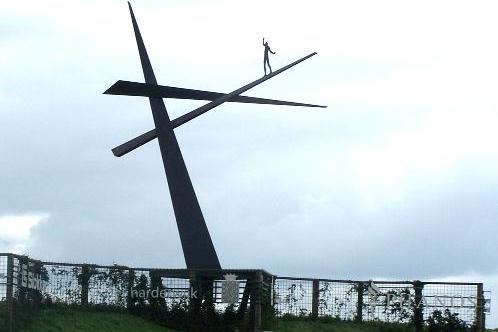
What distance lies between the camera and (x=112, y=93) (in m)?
32.3

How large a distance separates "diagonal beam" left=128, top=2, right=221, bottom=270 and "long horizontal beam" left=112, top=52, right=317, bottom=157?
28 centimetres

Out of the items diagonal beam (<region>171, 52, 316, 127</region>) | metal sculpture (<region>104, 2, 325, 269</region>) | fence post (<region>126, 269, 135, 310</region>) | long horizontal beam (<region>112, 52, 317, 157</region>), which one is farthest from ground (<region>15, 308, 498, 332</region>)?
diagonal beam (<region>171, 52, 316, 127</region>)

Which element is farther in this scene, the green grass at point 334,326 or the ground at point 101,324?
the green grass at point 334,326

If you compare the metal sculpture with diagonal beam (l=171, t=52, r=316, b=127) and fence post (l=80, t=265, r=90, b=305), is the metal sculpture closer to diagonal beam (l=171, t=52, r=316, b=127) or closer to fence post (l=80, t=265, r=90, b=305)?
diagonal beam (l=171, t=52, r=316, b=127)

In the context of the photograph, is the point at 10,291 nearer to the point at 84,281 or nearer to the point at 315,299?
the point at 84,281

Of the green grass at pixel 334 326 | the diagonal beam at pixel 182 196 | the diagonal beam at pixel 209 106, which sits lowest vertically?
the green grass at pixel 334 326

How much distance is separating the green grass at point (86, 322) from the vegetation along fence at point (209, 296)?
263 millimetres

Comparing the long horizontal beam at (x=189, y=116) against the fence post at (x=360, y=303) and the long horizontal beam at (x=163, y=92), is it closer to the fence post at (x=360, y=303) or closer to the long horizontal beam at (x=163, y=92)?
the long horizontal beam at (x=163, y=92)

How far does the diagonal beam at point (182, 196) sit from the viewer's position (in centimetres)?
3306

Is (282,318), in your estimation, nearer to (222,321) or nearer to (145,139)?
(222,321)

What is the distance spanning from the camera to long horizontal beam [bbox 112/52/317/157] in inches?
1270

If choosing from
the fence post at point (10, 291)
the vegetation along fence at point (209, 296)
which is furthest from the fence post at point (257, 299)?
the fence post at point (10, 291)

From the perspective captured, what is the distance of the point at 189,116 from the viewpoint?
33.6 metres

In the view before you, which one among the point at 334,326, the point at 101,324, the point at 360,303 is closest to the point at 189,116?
the point at 101,324
